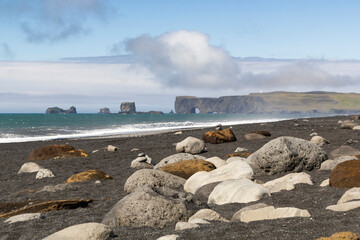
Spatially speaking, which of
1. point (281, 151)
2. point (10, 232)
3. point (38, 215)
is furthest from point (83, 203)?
point (281, 151)

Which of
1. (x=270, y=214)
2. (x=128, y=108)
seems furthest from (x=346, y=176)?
(x=128, y=108)

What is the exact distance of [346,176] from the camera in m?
7.80

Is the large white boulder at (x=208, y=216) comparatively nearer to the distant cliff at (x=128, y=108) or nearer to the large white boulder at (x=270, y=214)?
the large white boulder at (x=270, y=214)

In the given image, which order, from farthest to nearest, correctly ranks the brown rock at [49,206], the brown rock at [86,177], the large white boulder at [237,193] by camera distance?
the brown rock at [86,177] < the brown rock at [49,206] < the large white boulder at [237,193]

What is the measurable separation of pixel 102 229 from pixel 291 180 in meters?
4.72

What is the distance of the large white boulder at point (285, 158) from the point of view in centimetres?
1046

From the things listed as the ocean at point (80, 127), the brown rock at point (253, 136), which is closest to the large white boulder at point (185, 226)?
the brown rock at point (253, 136)

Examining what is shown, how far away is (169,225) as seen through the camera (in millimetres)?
5969

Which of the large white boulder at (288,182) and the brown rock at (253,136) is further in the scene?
the brown rock at (253,136)

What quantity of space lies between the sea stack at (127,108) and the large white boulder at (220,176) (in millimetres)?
185103

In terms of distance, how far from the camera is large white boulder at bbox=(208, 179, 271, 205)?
285 inches

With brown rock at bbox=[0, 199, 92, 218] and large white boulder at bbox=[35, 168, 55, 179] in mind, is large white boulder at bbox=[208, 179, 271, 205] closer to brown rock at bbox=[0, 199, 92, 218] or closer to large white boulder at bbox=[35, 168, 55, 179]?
brown rock at bbox=[0, 199, 92, 218]

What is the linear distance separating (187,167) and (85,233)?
5612mm

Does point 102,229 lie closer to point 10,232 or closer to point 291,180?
point 10,232
